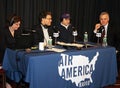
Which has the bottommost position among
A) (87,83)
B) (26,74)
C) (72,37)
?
(87,83)

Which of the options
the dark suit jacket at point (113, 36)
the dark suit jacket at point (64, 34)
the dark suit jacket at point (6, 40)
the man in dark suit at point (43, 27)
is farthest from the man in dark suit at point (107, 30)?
the dark suit jacket at point (6, 40)

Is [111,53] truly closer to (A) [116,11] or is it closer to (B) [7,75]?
(B) [7,75]

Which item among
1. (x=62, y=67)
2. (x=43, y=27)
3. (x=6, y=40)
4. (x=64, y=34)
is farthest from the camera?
(x=64, y=34)

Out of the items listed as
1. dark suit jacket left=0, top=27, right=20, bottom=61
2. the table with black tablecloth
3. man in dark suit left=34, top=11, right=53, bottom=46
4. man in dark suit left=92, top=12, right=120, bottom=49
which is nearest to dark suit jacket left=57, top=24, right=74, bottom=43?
man in dark suit left=34, top=11, right=53, bottom=46

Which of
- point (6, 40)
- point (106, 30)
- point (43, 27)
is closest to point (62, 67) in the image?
point (6, 40)

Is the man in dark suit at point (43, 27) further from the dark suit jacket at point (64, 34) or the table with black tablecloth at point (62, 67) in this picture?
the table with black tablecloth at point (62, 67)

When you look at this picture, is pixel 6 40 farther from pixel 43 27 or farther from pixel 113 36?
pixel 113 36

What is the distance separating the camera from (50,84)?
149 inches

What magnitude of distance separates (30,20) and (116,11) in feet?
8.20

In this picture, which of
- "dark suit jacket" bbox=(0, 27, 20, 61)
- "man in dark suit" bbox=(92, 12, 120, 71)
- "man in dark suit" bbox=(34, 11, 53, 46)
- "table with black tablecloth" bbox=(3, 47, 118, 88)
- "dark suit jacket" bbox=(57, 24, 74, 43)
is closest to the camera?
"table with black tablecloth" bbox=(3, 47, 118, 88)

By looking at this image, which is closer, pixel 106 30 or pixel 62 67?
pixel 62 67

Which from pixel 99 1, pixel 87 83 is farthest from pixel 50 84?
pixel 99 1

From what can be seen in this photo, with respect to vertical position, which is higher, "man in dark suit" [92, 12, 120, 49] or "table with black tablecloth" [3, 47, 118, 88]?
"man in dark suit" [92, 12, 120, 49]

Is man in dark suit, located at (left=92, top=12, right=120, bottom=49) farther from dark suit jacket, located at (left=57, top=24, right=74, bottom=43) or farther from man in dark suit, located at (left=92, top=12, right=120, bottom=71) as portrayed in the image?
dark suit jacket, located at (left=57, top=24, right=74, bottom=43)
